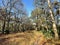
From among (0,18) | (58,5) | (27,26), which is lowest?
(27,26)

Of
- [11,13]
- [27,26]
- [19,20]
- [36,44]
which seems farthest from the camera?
[27,26]

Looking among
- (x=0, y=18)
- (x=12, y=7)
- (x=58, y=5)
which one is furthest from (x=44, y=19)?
(x=0, y=18)

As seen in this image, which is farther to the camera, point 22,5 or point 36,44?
point 22,5

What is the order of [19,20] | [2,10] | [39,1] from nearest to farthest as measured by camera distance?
[39,1] < [2,10] < [19,20]

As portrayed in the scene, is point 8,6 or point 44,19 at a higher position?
point 8,6

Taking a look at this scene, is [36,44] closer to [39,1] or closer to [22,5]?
[39,1]

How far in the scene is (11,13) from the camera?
3397 cm

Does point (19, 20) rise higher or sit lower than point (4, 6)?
lower

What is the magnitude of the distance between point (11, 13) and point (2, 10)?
9.44 ft

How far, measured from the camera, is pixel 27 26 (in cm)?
4919

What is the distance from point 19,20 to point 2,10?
10.9 metres

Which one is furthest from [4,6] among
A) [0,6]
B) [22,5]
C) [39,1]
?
[39,1]

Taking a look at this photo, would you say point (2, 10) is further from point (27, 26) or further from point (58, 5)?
point (27, 26)

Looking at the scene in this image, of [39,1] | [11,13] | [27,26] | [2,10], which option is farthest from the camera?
[27,26]
